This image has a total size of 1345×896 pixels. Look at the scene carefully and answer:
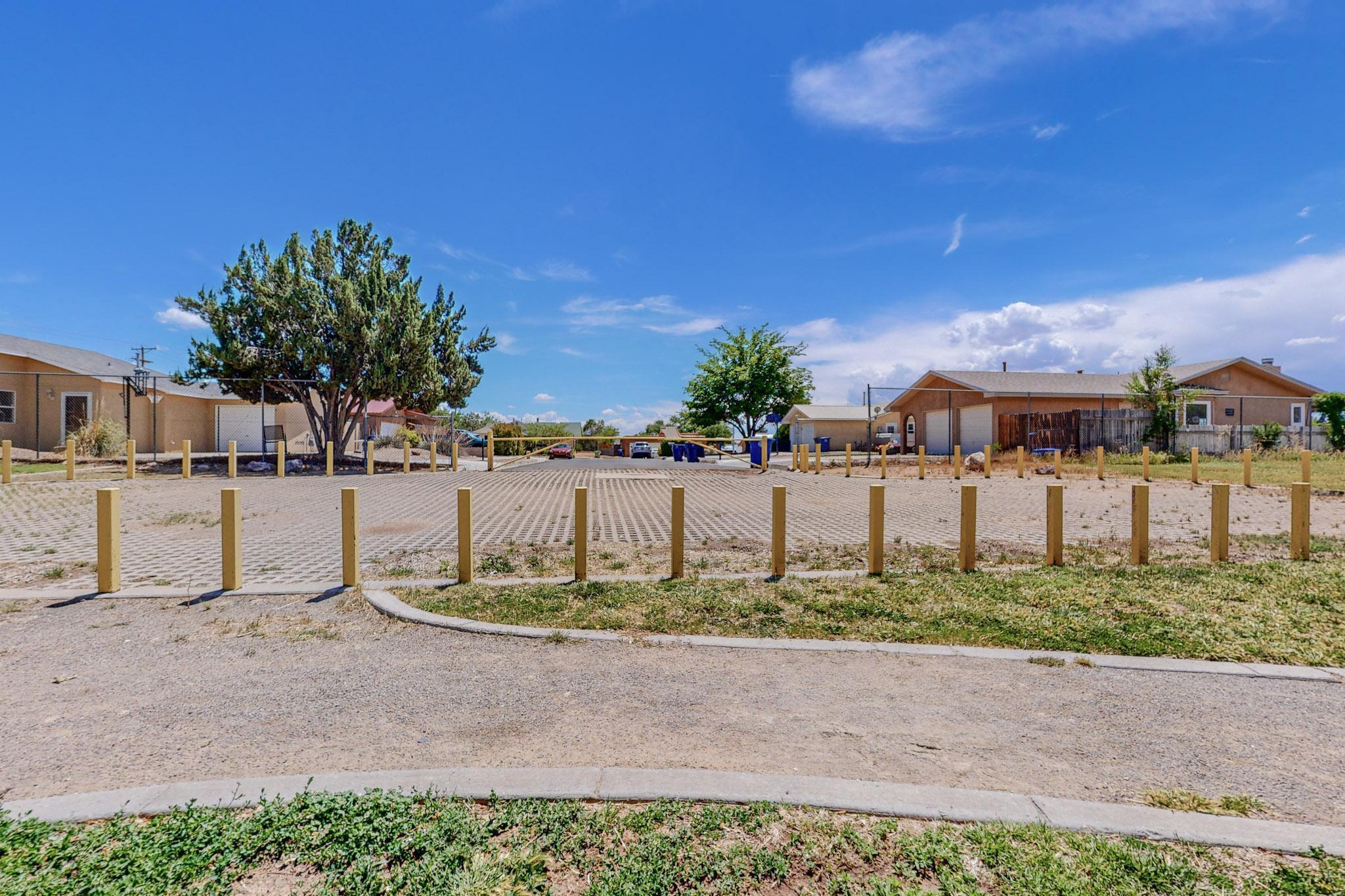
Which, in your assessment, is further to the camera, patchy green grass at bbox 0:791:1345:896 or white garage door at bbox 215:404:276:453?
white garage door at bbox 215:404:276:453

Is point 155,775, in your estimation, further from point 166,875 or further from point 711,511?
point 711,511

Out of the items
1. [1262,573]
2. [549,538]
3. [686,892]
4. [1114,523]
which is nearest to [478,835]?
[686,892]

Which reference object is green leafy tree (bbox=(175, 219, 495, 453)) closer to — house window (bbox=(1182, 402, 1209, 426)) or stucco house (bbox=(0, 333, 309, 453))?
stucco house (bbox=(0, 333, 309, 453))

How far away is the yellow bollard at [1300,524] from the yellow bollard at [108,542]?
1190 cm

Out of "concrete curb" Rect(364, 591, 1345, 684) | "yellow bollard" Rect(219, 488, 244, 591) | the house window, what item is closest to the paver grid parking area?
"yellow bollard" Rect(219, 488, 244, 591)

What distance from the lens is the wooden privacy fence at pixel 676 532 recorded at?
5816 mm

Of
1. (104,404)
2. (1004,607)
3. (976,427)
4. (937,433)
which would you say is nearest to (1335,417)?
(976,427)

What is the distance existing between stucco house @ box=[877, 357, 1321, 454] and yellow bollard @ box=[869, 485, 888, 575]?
25.4 meters

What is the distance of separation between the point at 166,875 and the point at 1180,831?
368 cm

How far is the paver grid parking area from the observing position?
7341 mm

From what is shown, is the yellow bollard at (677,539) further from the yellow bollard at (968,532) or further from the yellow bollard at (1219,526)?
the yellow bollard at (1219,526)

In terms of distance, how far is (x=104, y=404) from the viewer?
2678cm

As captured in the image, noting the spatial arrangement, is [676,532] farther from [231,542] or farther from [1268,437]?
[1268,437]

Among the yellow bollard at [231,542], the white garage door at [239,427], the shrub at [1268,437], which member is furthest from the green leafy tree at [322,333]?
the shrub at [1268,437]
